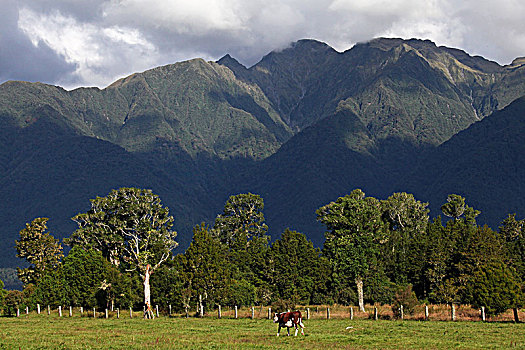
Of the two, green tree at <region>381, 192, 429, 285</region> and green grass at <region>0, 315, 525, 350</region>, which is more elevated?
green tree at <region>381, 192, 429, 285</region>

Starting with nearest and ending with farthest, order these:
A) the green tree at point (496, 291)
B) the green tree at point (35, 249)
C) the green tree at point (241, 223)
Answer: the green tree at point (496, 291) < the green tree at point (35, 249) < the green tree at point (241, 223)

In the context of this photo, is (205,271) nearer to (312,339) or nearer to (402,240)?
(312,339)

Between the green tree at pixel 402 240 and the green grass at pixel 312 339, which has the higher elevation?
the green tree at pixel 402 240

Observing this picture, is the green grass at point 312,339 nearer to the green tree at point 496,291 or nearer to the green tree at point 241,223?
the green tree at point 496,291

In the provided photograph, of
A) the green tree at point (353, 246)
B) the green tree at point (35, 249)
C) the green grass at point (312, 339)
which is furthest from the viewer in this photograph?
the green tree at point (35, 249)

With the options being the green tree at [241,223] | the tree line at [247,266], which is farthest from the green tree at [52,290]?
the green tree at [241,223]

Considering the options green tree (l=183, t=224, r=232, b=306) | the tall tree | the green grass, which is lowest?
the green grass

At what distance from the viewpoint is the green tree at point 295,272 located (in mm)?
97188

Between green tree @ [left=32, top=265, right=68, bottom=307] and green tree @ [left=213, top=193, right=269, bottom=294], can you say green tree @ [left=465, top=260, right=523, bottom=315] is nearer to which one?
green tree @ [left=32, top=265, right=68, bottom=307]

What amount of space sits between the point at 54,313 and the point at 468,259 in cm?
6176

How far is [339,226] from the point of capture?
9925 cm

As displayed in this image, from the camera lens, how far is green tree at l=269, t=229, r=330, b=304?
97188 mm

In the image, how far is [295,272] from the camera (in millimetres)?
97625

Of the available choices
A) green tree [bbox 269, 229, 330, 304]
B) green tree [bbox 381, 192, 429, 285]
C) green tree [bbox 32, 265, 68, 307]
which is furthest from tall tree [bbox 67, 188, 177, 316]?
green tree [bbox 381, 192, 429, 285]
